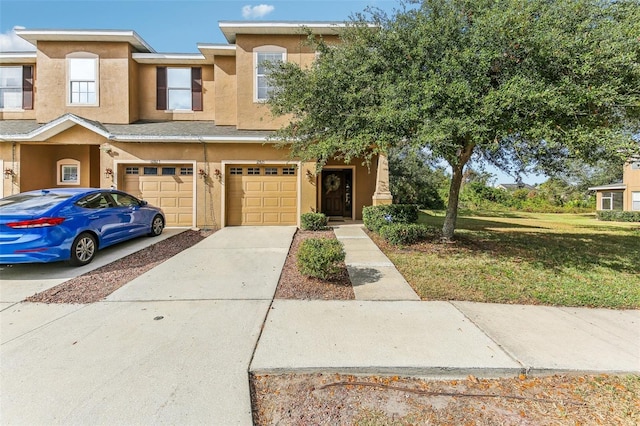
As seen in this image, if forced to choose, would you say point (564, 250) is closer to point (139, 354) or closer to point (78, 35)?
point (139, 354)

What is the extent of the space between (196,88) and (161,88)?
155cm

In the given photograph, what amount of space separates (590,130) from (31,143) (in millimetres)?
16901

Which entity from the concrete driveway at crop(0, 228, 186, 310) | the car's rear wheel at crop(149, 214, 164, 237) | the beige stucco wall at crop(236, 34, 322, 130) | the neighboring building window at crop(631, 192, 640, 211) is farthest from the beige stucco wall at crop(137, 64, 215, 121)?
the neighboring building window at crop(631, 192, 640, 211)

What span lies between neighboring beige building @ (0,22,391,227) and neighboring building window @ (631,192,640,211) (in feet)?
79.0

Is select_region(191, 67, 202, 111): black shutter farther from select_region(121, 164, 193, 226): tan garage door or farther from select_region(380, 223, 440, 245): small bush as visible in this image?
select_region(380, 223, 440, 245): small bush

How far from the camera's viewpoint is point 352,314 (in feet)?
13.5

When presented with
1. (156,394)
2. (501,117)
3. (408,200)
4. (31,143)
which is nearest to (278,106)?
(501,117)

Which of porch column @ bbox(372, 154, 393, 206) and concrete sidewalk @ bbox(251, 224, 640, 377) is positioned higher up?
porch column @ bbox(372, 154, 393, 206)

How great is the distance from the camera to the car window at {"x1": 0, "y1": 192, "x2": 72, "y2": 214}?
5.80 m

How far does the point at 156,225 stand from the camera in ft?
30.3

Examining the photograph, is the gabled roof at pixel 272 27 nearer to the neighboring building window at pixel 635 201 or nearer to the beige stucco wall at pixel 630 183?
the beige stucco wall at pixel 630 183

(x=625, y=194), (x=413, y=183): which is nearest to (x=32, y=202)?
(x=413, y=183)

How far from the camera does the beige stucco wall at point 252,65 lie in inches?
463

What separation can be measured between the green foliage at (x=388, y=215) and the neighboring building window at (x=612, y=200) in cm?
2623
